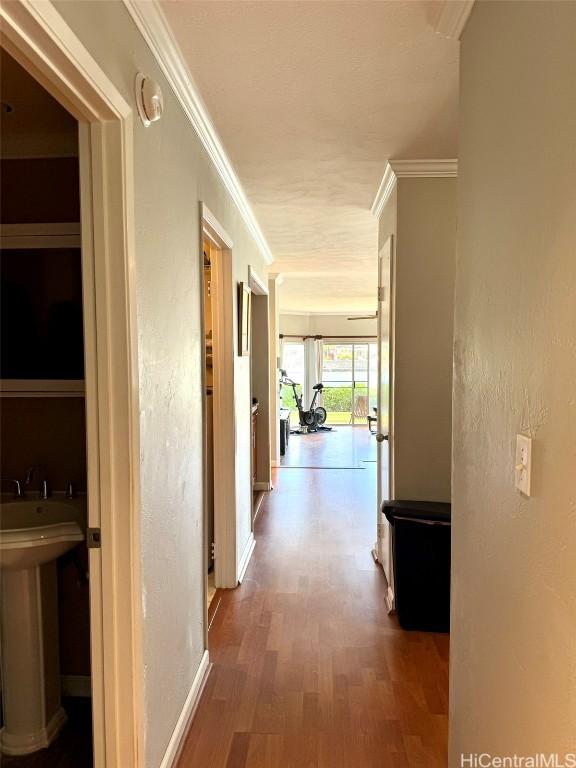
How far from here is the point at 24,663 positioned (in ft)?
5.82

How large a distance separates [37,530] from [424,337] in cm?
199

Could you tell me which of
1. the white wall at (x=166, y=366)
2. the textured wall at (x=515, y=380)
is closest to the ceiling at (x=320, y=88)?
the white wall at (x=166, y=366)

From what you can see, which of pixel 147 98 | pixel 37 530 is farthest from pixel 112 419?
pixel 147 98

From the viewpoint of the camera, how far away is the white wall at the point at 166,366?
4.58ft

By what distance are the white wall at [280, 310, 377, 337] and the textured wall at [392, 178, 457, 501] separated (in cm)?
852

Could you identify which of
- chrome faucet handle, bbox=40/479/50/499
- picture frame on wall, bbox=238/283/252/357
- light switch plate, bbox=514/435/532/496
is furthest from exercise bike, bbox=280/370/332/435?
light switch plate, bbox=514/435/532/496

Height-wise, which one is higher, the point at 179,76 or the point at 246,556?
the point at 179,76

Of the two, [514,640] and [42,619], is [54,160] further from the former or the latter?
[514,640]

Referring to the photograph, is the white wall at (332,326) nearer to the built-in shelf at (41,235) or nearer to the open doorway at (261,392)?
the open doorway at (261,392)

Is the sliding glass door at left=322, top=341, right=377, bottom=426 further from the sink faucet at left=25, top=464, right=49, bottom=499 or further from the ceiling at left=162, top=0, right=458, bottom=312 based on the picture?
the sink faucet at left=25, top=464, right=49, bottom=499

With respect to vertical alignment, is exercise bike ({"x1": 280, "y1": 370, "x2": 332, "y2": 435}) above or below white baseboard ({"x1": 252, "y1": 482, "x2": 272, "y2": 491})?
above

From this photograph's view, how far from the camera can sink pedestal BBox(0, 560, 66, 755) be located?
1.77m

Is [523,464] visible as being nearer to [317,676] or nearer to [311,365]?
[317,676]

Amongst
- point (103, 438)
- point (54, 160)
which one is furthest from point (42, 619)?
point (54, 160)
